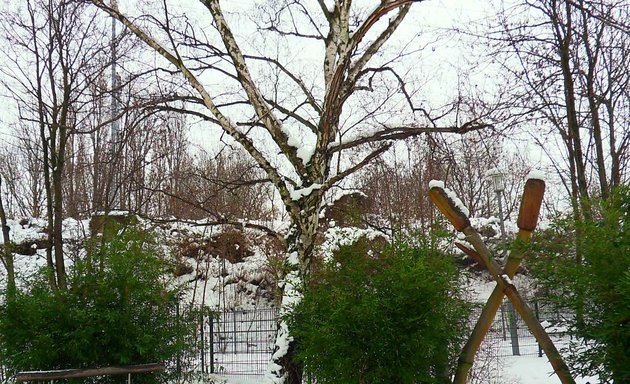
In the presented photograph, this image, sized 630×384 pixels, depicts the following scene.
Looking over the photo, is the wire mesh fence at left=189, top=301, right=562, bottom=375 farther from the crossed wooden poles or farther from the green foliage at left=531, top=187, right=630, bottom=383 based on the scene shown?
the green foliage at left=531, top=187, right=630, bottom=383

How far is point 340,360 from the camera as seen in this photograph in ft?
14.5

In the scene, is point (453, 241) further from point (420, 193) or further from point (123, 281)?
point (420, 193)

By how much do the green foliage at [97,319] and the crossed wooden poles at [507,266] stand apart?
3.18 meters

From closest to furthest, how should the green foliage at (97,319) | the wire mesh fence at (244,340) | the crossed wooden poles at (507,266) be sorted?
1. the crossed wooden poles at (507,266)
2. the green foliage at (97,319)
3. the wire mesh fence at (244,340)

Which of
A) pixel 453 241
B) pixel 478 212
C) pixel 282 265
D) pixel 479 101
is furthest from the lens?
pixel 478 212

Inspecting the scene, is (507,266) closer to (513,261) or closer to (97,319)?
(513,261)

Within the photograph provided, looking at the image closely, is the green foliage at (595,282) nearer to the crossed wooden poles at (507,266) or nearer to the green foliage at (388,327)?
the crossed wooden poles at (507,266)

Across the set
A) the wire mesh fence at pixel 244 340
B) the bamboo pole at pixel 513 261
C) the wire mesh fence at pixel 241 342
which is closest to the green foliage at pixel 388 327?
the bamboo pole at pixel 513 261

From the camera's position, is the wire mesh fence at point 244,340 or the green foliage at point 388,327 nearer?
the green foliage at point 388,327

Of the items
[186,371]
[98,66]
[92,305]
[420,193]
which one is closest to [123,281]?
[92,305]

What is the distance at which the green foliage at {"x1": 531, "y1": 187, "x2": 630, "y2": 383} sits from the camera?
367cm

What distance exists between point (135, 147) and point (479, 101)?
7.28 m

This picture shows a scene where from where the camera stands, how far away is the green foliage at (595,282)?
3668 mm

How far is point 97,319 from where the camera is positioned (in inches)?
227
